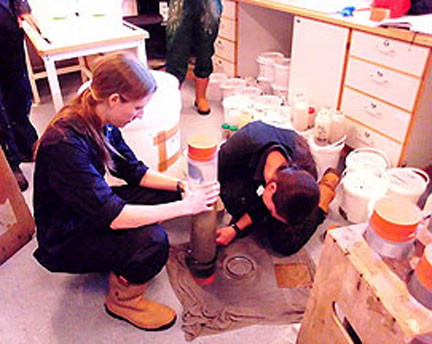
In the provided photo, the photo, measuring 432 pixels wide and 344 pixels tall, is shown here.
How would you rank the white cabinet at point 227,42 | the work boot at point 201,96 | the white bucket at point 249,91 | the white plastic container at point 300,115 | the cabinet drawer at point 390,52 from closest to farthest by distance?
1. the cabinet drawer at point 390,52
2. the white plastic container at point 300,115
3. the white bucket at point 249,91
4. the work boot at point 201,96
5. the white cabinet at point 227,42

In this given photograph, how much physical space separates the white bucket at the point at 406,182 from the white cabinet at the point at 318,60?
0.58 meters

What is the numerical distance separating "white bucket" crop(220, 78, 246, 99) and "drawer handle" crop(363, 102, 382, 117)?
104 centimetres

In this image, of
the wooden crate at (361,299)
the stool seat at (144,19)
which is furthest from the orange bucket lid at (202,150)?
the stool seat at (144,19)

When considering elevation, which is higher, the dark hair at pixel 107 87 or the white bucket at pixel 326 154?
the dark hair at pixel 107 87

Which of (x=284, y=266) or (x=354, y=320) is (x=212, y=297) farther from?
(x=354, y=320)

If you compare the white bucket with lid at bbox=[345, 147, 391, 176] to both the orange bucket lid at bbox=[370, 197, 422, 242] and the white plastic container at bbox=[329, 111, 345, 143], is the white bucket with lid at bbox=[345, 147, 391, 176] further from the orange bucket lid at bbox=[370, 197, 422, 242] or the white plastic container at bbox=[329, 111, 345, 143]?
the orange bucket lid at bbox=[370, 197, 422, 242]

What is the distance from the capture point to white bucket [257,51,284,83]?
2.86 metres

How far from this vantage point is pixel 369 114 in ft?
6.53

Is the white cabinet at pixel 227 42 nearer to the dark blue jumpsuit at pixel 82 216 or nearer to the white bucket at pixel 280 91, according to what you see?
the white bucket at pixel 280 91

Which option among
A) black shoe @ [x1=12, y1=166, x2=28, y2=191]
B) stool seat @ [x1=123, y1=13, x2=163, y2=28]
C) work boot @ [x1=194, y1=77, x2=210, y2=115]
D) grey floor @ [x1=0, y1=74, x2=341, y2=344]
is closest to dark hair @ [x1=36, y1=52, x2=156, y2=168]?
grey floor @ [x1=0, y1=74, x2=341, y2=344]

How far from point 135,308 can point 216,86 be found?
2.09m

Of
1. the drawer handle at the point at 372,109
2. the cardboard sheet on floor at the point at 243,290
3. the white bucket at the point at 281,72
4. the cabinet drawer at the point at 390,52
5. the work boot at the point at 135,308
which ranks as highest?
the cabinet drawer at the point at 390,52

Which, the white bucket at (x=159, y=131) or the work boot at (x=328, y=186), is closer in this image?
the white bucket at (x=159, y=131)

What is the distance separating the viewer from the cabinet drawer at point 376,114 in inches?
72.3
